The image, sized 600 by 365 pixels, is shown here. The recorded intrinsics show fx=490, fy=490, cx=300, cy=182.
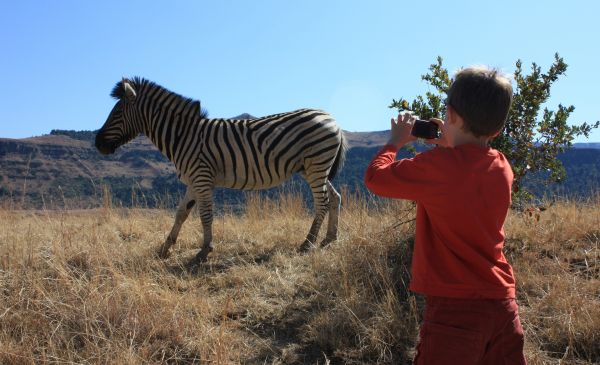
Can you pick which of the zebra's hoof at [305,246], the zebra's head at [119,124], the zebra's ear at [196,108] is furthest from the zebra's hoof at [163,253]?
the zebra's ear at [196,108]

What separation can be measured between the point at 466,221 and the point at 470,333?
1.51 ft

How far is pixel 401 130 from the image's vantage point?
2.28 meters

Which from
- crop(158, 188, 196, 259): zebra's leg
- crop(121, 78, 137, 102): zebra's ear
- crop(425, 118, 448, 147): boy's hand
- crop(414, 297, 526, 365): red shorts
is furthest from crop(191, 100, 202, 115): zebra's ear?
crop(414, 297, 526, 365): red shorts

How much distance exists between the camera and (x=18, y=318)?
3.86 m

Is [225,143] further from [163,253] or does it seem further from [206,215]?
[163,253]

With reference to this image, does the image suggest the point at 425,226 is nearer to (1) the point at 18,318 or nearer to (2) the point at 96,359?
(2) the point at 96,359

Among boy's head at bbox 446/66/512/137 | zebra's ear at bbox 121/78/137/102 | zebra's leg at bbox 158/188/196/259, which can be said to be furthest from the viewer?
zebra's ear at bbox 121/78/137/102

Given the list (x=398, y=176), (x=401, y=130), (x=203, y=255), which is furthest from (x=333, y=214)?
(x=398, y=176)

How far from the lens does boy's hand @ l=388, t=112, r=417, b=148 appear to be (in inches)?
89.4

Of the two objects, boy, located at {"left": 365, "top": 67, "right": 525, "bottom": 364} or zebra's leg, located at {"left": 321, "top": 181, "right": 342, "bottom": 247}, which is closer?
boy, located at {"left": 365, "top": 67, "right": 525, "bottom": 364}

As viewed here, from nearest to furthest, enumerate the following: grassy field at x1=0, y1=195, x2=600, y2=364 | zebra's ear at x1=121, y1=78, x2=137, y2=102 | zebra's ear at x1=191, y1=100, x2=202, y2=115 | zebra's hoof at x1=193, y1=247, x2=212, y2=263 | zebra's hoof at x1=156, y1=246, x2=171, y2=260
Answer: grassy field at x1=0, y1=195, x2=600, y2=364, zebra's hoof at x1=193, y1=247, x2=212, y2=263, zebra's hoof at x1=156, y1=246, x2=171, y2=260, zebra's ear at x1=121, y1=78, x2=137, y2=102, zebra's ear at x1=191, y1=100, x2=202, y2=115

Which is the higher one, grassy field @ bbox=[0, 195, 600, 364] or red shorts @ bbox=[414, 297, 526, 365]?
red shorts @ bbox=[414, 297, 526, 365]

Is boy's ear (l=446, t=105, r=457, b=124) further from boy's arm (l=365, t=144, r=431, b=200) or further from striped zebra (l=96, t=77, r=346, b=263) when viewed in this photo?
striped zebra (l=96, t=77, r=346, b=263)

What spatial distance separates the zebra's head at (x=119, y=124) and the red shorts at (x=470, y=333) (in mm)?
5782
